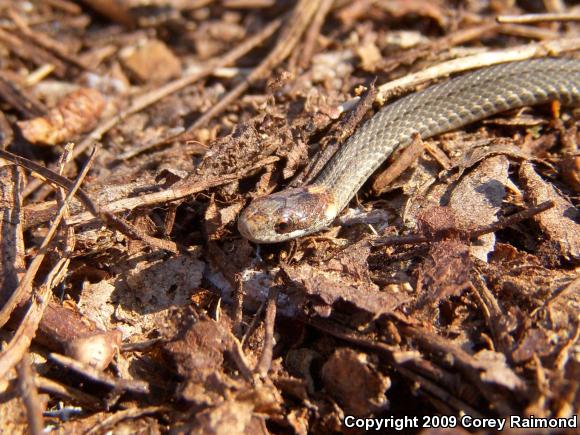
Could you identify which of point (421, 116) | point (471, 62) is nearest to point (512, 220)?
point (421, 116)

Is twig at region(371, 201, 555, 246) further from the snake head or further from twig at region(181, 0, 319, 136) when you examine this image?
twig at region(181, 0, 319, 136)

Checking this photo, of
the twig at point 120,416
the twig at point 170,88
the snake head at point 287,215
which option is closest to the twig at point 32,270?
the twig at point 120,416

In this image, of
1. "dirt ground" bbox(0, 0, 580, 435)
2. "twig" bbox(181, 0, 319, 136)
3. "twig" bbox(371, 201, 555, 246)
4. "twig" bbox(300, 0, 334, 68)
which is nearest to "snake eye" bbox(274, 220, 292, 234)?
"dirt ground" bbox(0, 0, 580, 435)

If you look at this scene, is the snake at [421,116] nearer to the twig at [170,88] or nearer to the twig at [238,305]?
the twig at [238,305]

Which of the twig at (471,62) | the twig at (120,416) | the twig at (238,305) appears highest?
the twig at (471,62)

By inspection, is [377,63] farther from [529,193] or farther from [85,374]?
[85,374]

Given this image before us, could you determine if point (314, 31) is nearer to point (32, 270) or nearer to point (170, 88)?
point (170, 88)

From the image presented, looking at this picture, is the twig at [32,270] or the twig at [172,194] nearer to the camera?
the twig at [32,270]
